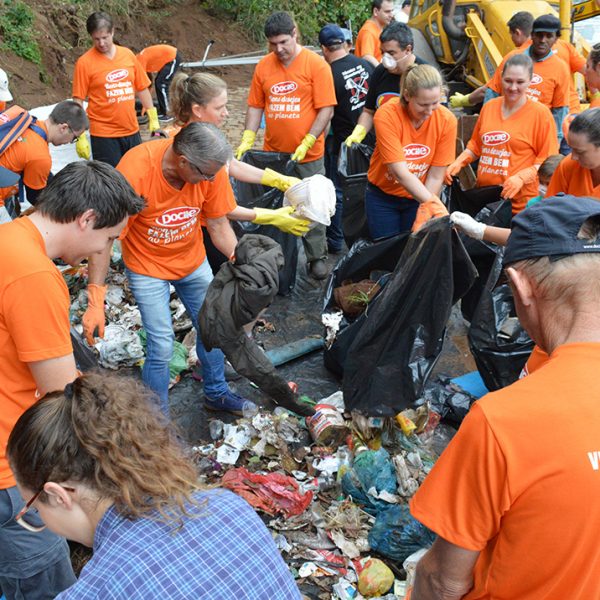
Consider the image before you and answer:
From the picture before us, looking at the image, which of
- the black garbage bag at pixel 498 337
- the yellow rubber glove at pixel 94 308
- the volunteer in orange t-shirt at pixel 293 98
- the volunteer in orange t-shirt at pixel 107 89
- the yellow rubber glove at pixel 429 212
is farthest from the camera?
the volunteer in orange t-shirt at pixel 107 89

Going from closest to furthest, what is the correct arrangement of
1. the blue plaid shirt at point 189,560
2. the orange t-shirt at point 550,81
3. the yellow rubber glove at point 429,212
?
the blue plaid shirt at point 189,560 < the yellow rubber glove at point 429,212 < the orange t-shirt at point 550,81

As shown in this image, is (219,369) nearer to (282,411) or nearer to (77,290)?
(282,411)

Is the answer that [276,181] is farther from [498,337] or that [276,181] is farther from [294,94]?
[498,337]

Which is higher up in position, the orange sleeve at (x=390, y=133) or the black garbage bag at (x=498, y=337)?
the orange sleeve at (x=390, y=133)

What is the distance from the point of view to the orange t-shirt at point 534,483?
1010 mm

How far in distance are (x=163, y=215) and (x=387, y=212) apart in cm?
154

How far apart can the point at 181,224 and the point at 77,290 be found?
177 cm

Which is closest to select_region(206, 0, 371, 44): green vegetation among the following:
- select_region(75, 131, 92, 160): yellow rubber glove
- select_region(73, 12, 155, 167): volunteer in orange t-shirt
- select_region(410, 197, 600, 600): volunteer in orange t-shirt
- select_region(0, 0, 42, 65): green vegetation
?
select_region(0, 0, 42, 65): green vegetation

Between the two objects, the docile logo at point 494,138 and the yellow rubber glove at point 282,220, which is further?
the docile logo at point 494,138

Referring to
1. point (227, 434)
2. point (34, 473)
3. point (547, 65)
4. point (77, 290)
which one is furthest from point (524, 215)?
point (547, 65)

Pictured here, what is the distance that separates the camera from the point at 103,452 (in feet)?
3.67

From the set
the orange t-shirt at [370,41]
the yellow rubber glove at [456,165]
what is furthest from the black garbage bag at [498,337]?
the orange t-shirt at [370,41]

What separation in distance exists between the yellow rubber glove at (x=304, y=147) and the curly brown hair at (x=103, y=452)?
128 inches

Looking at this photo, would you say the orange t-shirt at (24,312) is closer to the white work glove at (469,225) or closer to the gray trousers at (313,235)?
the white work glove at (469,225)
